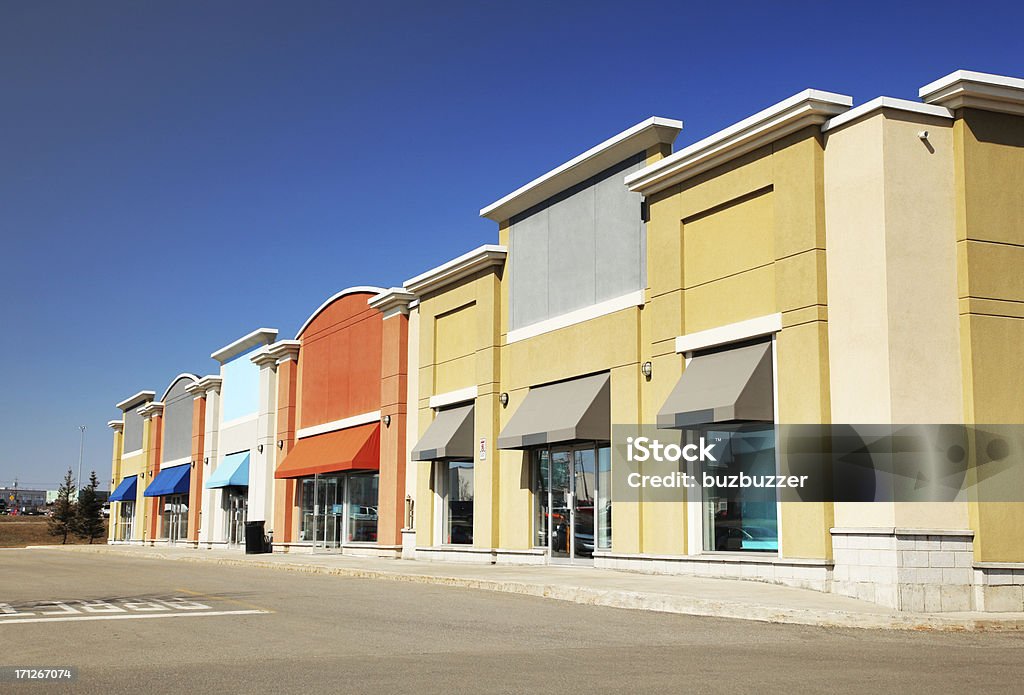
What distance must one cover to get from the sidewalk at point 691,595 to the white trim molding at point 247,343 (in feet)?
74.3

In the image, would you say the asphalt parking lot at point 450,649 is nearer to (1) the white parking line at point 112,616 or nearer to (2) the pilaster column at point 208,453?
(1) the white parking line at point 112,616

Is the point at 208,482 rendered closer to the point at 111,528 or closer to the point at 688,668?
the point at 111,528

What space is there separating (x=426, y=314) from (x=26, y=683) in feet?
77.6

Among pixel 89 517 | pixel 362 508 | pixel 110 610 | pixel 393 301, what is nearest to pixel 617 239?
pixel 393 301

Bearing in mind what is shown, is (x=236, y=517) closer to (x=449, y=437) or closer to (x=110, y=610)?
(x=449, y=437)

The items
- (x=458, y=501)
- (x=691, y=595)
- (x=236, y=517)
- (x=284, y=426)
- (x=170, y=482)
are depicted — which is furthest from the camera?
(x=170, y=482)

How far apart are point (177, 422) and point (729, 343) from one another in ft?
146

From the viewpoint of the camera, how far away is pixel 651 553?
71.3 feet

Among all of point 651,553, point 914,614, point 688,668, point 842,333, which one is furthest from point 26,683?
point 651,553

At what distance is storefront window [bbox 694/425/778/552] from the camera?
63.3 ft

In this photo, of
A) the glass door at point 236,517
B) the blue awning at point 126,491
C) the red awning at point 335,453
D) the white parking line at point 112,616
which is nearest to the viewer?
the white parking line at point 112,616

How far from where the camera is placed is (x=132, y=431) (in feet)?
230

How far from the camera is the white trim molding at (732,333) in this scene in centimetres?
1909

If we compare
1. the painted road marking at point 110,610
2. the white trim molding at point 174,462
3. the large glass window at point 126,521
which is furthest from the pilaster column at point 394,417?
the large glass window at point 126,521
